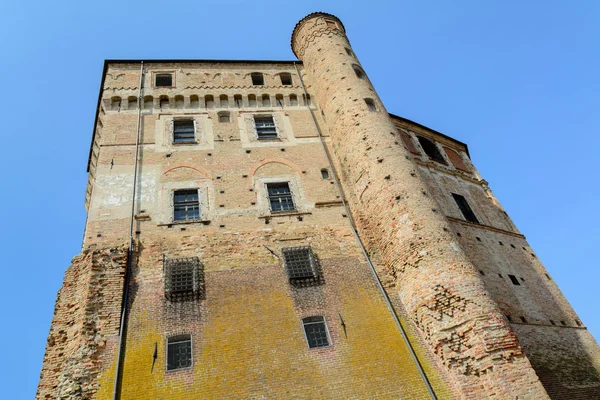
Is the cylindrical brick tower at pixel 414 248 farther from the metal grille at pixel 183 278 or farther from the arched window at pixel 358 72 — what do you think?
the metal grille at pixel 183 278

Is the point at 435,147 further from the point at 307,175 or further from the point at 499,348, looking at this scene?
the point at 499,348

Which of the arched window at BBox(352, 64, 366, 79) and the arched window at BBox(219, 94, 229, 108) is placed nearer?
the arched window at BBox(219, 94, 229, 108)

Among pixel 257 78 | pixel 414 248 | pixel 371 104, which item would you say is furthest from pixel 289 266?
pixel 257 78

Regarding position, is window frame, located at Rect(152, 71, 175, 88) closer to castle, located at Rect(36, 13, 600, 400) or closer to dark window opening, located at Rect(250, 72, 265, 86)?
castle, located at Rect(36, 13, 600, 400)

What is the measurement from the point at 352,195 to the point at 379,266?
2.93 m

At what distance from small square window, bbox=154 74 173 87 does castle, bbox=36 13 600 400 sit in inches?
2.4

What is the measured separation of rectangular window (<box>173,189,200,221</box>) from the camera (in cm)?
1384

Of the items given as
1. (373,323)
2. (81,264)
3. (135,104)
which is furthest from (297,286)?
(135,104)

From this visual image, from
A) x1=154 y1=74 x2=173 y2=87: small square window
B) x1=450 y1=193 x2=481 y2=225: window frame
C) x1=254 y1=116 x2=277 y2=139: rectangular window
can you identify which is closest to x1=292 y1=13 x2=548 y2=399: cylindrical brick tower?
x1=254 y1=116 x2=277 y2=139: rectangular window

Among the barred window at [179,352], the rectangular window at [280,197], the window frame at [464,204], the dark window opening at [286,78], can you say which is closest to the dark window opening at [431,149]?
the window frame at [464,204]

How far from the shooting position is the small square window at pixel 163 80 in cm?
1889

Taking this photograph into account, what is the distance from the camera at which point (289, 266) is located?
12.7 m

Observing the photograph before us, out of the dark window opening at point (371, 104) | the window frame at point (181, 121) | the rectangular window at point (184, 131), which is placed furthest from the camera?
the dark window opening at point (371, 104)

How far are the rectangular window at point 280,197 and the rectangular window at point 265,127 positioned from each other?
2687 millimetres
